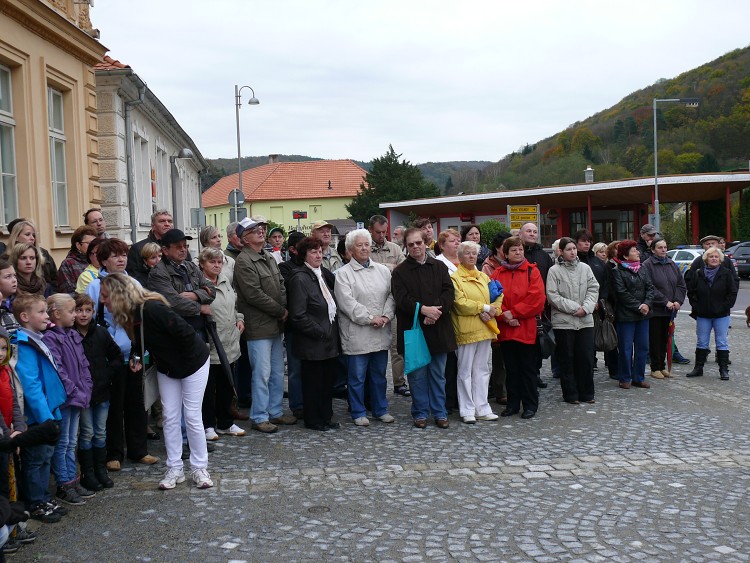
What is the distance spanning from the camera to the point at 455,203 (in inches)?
2213

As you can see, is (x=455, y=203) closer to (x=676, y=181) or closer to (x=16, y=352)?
(x=676, y=181)

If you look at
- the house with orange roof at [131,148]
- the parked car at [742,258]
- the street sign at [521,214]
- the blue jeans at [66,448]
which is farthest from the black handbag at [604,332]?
the parked car at [742,258]

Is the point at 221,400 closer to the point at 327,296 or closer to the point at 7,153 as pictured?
the point at 327,296

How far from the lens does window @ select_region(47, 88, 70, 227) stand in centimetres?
1276

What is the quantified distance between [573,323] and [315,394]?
2999 millimetres

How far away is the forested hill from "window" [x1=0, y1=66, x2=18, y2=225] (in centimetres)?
7562

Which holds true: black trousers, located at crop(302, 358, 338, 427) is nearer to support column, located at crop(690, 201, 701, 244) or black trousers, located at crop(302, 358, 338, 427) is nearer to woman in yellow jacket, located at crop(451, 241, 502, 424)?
woman in yellow jacket, located at crop(451, 241, 502, 424)

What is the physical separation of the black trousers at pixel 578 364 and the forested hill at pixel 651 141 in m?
75.8

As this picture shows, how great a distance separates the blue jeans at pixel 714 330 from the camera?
10.5m

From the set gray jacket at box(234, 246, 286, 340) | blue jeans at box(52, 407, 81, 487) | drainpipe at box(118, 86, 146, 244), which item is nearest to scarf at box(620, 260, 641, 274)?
gray jacket at box(234, 246, 286, 340)

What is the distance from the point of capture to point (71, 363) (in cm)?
569

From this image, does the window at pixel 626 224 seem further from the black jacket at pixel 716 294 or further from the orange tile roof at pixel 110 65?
the black jacket at pixel 716 294

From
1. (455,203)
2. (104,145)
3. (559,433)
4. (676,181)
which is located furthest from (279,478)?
(455,203)

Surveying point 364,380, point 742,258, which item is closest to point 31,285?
point 364,380
